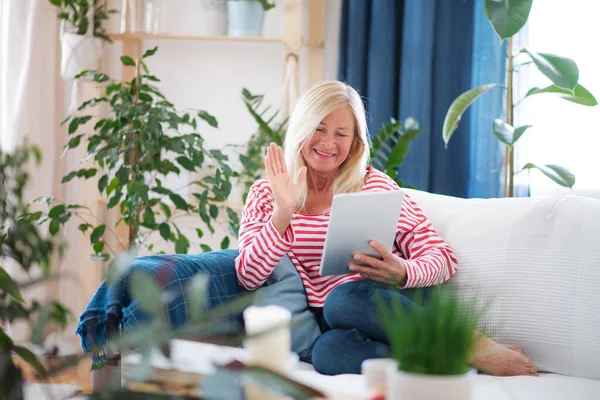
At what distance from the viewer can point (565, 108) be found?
272cm

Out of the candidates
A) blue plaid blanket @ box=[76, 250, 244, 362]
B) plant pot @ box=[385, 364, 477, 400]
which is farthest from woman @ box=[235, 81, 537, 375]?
plant pot @ box=[385, 364, 477, 400]

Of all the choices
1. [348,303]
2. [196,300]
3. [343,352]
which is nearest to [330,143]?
[348,303]

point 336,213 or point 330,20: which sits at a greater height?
point 330,20

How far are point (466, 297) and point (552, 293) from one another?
0.64ft

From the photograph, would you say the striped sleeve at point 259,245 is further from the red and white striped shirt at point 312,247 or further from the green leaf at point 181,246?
the green leaf at point 181,246

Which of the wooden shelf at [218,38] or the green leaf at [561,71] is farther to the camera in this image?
the wooden shelf at [218,38]

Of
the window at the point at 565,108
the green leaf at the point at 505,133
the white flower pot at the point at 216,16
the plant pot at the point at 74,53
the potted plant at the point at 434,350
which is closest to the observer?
the potted plant at the point at 434,350

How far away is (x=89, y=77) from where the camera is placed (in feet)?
9.53

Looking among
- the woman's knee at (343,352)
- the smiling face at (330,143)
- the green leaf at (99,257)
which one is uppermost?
the smiling face at (330,143)

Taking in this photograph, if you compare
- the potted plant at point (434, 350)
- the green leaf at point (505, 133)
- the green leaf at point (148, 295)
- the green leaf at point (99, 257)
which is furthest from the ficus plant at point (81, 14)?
the green leaf at point (148, 295)

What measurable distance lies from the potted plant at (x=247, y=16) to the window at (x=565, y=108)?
1.06 meters

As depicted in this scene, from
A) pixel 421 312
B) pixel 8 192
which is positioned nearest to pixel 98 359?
pixel 421 312

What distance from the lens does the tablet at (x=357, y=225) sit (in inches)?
64.2

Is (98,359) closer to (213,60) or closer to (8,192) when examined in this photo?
(8,192)
